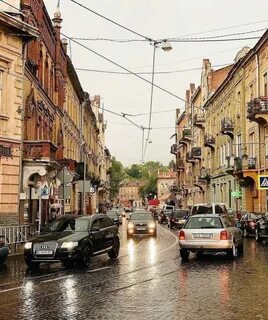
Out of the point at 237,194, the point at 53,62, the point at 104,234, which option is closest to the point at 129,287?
the point at 104,234

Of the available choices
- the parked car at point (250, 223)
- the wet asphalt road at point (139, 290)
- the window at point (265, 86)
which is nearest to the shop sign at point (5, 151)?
the wet asphalt road at point (139, 290)

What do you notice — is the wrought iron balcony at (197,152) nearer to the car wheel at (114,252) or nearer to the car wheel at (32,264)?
the car wheel at (114,252)

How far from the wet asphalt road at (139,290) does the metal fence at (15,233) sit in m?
3.02

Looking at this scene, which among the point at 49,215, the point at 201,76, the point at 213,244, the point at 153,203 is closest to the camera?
the point at 213,244

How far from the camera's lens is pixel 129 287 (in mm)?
11492

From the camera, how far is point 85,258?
15.5 meters

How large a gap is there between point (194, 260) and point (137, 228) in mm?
15696

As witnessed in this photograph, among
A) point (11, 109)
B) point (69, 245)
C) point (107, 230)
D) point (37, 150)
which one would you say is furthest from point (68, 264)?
point (37, 150)

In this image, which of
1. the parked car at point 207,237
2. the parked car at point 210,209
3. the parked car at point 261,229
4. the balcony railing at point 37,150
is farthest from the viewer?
the parked car at point 210,209

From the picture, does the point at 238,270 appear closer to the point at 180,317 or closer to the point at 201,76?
the point at 180,317

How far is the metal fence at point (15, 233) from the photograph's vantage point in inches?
783

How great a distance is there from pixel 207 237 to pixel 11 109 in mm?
10955

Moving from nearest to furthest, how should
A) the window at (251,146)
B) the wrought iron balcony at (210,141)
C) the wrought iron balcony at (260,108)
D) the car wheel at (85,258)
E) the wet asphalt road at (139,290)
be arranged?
the wet asphalt road at (139,290), the car wheel at (85,258), the wrought iron balcony at (260,108), the window at (251,146), the wrought iron balcony at (210,141)

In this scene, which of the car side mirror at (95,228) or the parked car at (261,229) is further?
the parked car at (261,229)
